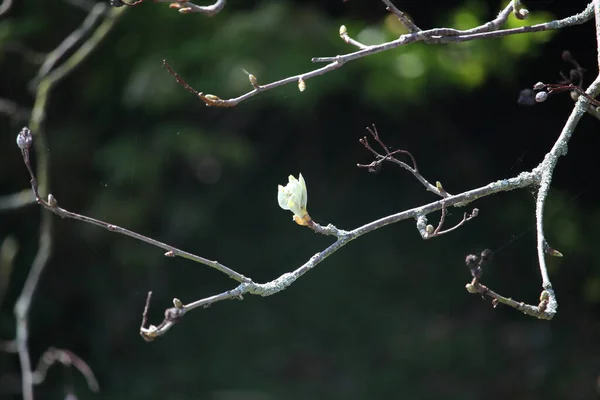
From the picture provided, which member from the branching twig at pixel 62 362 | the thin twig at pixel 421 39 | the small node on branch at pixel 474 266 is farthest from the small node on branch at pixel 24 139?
the branching twig at pixel 62 362

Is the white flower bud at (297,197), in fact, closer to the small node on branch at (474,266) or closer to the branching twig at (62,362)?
the small node on branch at (474,266)

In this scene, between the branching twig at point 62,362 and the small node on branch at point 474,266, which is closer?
the small node on branch at point 474,266

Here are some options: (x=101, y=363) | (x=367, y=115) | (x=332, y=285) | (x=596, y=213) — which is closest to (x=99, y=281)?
(x=101, y=363)

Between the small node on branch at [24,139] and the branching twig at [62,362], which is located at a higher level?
the small node on branch at [24,139]

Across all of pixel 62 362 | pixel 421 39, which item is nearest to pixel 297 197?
pixel 421 39

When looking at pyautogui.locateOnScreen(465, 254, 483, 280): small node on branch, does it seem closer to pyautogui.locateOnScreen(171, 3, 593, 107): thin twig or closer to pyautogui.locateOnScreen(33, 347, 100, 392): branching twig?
pyautogui.locateOnScreen(171, 3, 593, 107): thin twig

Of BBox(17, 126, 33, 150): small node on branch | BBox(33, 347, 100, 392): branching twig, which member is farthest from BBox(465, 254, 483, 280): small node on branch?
BBox(33, 347, 100, 392): branching twig

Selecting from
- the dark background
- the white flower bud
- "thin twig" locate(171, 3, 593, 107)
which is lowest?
the dark background

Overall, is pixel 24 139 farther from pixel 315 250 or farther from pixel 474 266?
pixel 315 250

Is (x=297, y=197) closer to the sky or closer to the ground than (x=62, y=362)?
closer to the sky

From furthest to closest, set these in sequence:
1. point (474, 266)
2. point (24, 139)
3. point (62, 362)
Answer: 1. point (62, 362)
2. point (24, 139)
3. point (474, 266)

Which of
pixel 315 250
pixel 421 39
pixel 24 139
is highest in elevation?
pixel 421 39

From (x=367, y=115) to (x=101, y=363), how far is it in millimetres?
1566

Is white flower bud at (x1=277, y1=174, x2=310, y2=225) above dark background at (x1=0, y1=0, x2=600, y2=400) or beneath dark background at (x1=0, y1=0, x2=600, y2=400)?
above
